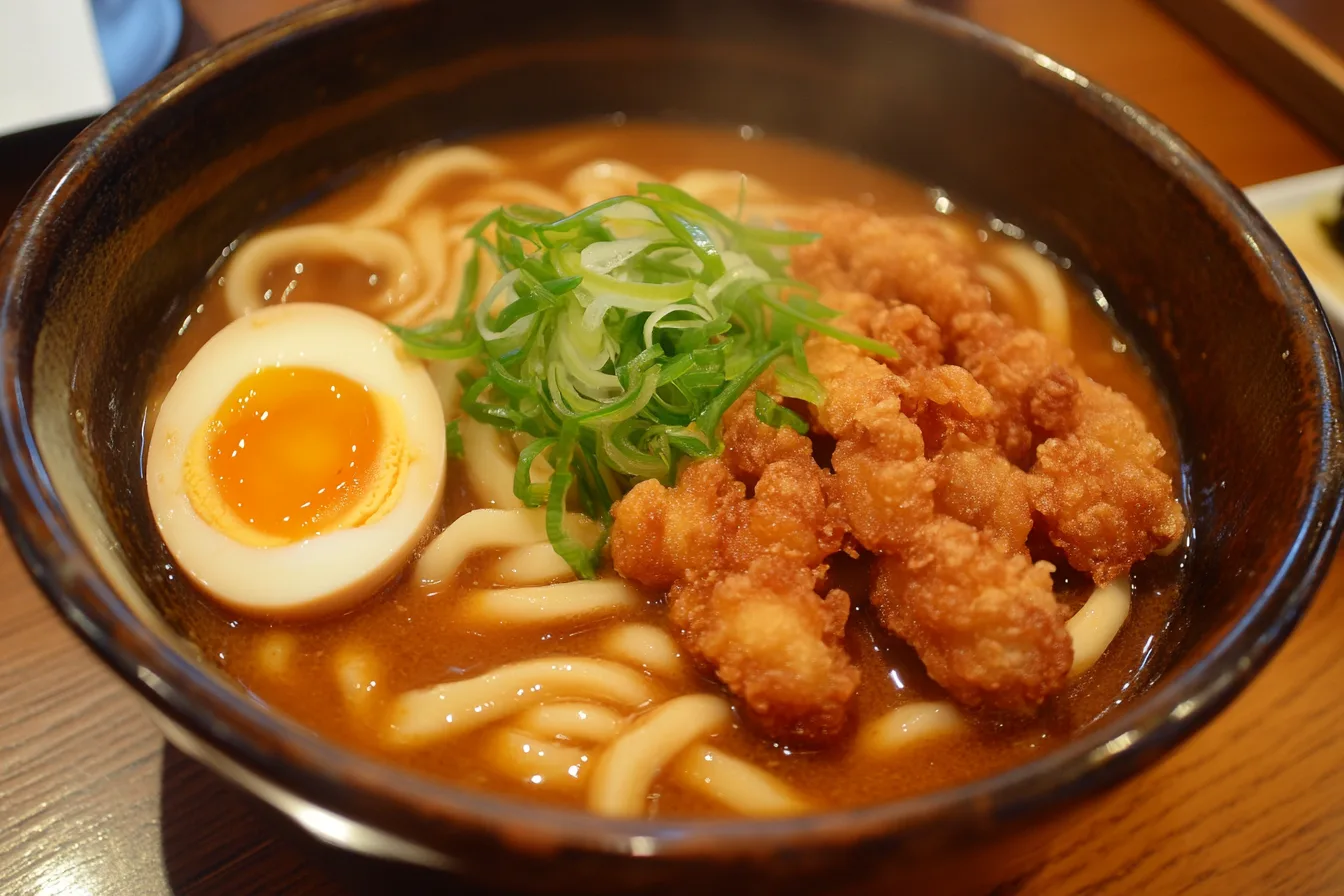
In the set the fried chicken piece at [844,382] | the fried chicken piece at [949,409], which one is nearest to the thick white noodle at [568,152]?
the fried chicken piece at [844,382]

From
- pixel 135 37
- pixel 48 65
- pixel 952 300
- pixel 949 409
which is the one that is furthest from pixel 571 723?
pixel 135 37

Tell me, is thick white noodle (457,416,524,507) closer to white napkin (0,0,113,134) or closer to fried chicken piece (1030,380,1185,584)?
fried chicken piece (1030,380,1185,584)

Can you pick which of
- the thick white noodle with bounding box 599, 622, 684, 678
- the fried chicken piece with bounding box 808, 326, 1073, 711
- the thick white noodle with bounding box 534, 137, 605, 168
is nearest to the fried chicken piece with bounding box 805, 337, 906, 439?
the fried chicken piece with bounding box 808, 326, 1073, 711

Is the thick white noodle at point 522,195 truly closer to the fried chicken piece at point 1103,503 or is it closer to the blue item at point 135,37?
the blue item at point 135,37

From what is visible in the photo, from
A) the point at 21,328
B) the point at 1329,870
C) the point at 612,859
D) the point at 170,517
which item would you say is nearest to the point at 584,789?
the point at 612,859

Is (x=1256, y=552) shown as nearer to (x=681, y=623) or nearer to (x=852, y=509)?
(x=852, y=509)

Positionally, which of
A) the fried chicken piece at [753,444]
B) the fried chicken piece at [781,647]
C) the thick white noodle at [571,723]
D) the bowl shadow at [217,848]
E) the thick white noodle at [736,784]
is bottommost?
the bowl shadow at [217,848]
